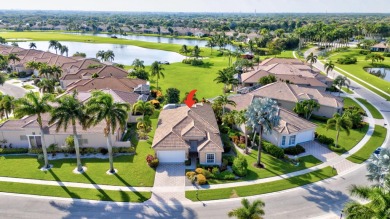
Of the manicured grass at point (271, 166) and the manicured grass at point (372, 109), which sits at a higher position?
the manicured grass at point (372, 109)

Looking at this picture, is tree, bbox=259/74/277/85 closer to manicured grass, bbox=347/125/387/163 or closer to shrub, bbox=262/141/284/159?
manicured grass, bbox=347/125/387/163

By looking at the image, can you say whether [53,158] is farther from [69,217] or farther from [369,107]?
[369,107]

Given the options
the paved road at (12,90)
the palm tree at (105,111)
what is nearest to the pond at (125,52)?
the paved road at (12,90)

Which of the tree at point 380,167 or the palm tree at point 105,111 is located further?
the palm tree at point 105,111

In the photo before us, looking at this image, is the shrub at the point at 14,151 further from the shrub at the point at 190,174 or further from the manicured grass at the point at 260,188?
the manicured grass at the point at 260,188

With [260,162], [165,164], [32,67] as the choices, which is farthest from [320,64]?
[32,67]

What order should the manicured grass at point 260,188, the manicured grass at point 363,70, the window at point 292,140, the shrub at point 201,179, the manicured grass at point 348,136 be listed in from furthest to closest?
the manicured grass at point 363,70
the manicured grass at point 348,136
the window at point 292,140
the shrub at point 201,179
the manicured grass at point 260,188

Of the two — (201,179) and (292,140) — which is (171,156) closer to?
(201,179)
